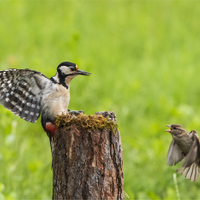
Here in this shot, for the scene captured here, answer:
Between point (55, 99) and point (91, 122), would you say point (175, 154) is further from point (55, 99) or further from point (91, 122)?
point (91, 122)

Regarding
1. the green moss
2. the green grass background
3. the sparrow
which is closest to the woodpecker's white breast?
the green moss

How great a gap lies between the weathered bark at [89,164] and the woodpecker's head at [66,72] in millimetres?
1151

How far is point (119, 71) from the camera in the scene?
1077cm

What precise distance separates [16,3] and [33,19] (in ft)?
3.83

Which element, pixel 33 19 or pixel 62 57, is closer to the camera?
pixel 62 57

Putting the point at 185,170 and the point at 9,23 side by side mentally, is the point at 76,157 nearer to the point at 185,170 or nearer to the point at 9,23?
the point at 185,170

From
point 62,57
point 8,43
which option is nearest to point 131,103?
point 62,57

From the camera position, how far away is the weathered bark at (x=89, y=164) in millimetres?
3455

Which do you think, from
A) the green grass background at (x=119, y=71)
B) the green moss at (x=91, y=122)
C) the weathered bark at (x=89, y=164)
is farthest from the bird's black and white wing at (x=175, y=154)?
the green moss at (x=91, y=122)

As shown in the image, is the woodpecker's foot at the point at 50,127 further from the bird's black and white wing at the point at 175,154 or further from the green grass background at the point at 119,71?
the bird's black and white wing at the point at 175,154

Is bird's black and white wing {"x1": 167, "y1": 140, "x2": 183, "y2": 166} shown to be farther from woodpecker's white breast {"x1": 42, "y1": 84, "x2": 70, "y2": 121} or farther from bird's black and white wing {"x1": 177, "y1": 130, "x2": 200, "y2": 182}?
woodpecker's white breast {"x1": 42, "y1": 84, "x2": 70, "y2": 121}

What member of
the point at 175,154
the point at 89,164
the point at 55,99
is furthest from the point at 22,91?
the point at 175,154

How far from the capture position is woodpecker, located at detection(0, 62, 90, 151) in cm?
441

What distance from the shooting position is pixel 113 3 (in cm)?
1574
